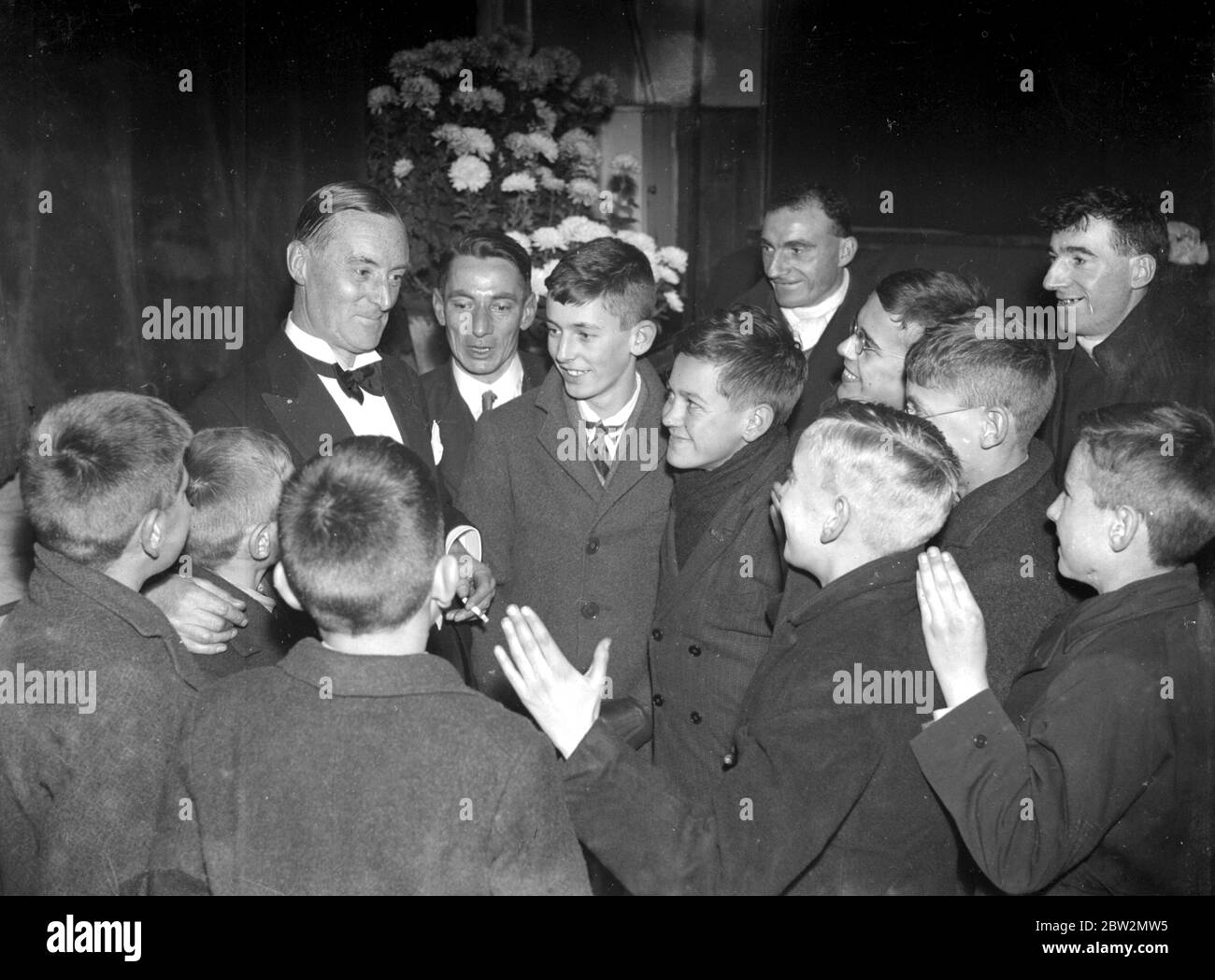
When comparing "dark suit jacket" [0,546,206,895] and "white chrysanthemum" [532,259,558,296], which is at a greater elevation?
"white chrysanthemum" [532,259,558,296]

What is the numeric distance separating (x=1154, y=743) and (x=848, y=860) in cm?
53

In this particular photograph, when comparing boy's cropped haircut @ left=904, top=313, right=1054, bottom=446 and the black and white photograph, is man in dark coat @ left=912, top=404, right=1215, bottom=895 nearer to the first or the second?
the black and white photograph

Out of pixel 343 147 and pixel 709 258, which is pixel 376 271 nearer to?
pixel 343 147

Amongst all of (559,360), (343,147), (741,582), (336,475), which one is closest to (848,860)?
(741,582)

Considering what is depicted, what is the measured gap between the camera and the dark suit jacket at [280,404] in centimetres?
280

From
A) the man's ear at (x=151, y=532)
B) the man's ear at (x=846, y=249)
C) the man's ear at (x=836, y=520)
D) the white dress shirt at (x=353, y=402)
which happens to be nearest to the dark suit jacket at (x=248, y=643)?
the man's ear at (x=151, y=532)

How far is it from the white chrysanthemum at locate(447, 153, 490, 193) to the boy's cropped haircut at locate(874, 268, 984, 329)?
74.1 inches

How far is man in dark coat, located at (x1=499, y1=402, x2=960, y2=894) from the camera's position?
179cm

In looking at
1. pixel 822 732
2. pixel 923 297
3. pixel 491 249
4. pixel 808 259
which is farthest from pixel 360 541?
pixel 808 259

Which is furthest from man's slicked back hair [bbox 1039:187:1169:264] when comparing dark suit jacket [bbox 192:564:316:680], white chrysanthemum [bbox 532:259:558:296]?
dark suit jacket [bbox 192:564:316:680]

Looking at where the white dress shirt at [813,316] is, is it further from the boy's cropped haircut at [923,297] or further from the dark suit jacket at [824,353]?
the boy's cropped haircut at [923,297]

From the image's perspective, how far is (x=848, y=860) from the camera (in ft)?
6.21

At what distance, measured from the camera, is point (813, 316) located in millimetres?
4109

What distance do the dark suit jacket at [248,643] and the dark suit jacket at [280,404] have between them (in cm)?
45
